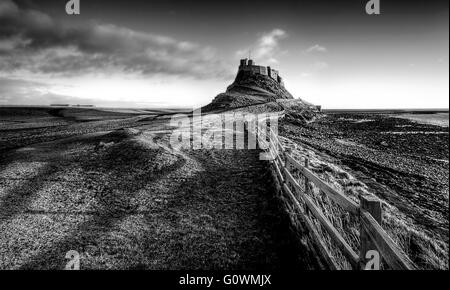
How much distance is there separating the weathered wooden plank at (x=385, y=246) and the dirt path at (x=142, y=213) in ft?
6.45

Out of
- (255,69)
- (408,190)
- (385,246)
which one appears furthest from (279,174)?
(255,69)

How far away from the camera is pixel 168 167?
1073 cm

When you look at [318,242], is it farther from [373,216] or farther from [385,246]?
[385,246]

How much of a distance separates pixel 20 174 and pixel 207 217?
28.4 ft

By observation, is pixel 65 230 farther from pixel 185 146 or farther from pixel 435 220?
pixel 435 220

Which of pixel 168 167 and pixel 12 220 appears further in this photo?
pixel 168 167

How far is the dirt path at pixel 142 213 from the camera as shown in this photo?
17.4 feet

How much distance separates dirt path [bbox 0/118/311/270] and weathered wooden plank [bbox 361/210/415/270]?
6.45 ft

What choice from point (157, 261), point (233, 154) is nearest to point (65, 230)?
point (157, 261)

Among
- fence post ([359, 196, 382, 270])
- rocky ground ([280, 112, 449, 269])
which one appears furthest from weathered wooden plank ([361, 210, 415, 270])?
rocky ground ([280, 112, 449, 269])

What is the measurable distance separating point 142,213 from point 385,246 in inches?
239

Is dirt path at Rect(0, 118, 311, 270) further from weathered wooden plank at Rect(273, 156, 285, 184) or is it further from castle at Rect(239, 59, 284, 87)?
castle at Rect(239, 59, 284, 87)

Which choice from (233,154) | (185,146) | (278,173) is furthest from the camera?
(185,146)

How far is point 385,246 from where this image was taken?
2.77 meters
